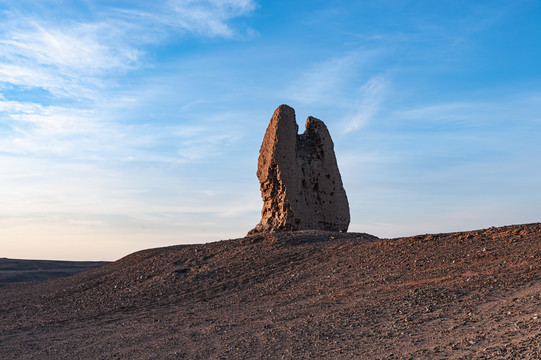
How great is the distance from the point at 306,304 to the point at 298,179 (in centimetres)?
1027

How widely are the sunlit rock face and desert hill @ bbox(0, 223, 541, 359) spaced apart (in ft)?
7.56

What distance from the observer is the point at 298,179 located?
21375 mm

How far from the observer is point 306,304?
37.8 ft

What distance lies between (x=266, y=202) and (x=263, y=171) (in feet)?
4.59

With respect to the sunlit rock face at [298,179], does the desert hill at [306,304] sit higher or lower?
lower

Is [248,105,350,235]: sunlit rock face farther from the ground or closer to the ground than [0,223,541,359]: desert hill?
farther from the ground

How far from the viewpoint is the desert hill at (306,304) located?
815 cm

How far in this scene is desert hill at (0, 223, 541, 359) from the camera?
815 centimetres

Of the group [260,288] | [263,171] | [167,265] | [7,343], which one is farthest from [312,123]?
[7,343]

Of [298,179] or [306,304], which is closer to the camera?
[306,304]

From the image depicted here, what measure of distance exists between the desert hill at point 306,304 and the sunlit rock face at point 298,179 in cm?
230

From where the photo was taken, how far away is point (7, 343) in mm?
12250

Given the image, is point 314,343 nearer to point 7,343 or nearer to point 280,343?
point 280,343

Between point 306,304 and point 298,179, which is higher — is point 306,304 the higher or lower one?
the lower one
